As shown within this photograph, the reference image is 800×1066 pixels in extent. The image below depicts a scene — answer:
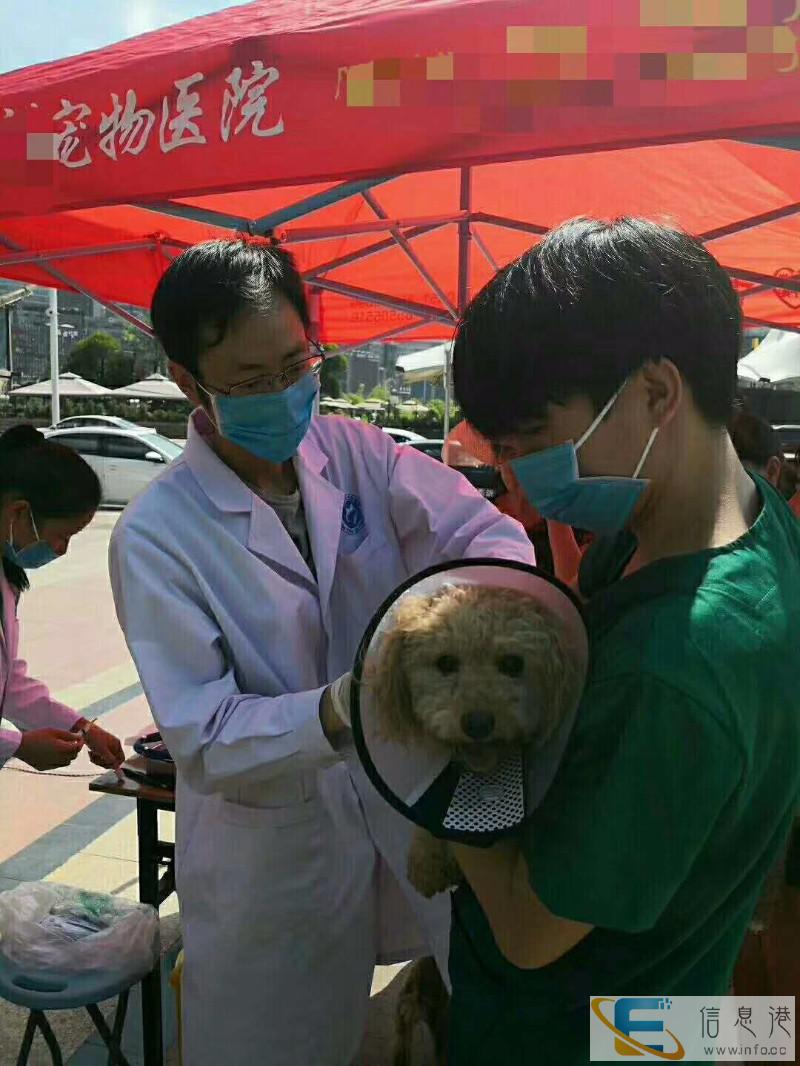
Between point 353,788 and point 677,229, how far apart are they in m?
1.05

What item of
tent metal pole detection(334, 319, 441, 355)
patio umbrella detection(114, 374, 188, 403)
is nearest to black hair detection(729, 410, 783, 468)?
tent metal pole detection(334, 319, 441, 355)

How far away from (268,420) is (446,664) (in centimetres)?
76

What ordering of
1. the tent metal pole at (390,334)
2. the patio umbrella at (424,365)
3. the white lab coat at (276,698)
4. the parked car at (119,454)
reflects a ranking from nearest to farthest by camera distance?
the white lab coat at (276,698) → the tent metal pole at (390,334) → the patio umbrella at (424,365) → the parked car at (119,454)

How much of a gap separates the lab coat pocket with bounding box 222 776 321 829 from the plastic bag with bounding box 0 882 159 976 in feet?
2.48

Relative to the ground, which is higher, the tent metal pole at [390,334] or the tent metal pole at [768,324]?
the tent metal pole at [390,334]

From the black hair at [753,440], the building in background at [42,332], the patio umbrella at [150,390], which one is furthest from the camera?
the building in background at [42,332]

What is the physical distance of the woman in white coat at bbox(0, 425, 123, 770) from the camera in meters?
2.24

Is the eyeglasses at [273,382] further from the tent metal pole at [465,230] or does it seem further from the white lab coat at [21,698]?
the tent metal pole at [465,230]

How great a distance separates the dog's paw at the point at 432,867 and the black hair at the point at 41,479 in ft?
5.18

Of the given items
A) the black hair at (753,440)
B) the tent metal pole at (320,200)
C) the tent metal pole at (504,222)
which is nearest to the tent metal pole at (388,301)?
the tent metal pole at (504,222)

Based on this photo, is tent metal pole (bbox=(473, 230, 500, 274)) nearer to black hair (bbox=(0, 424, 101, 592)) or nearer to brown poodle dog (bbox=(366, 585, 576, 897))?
black hair (bbox=(0, 424, 101, 592))

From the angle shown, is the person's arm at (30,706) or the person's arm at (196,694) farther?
the person's arm at (30,706)

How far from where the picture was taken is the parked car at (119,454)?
44.7ft

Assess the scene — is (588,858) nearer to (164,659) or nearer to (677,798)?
(677,798)
